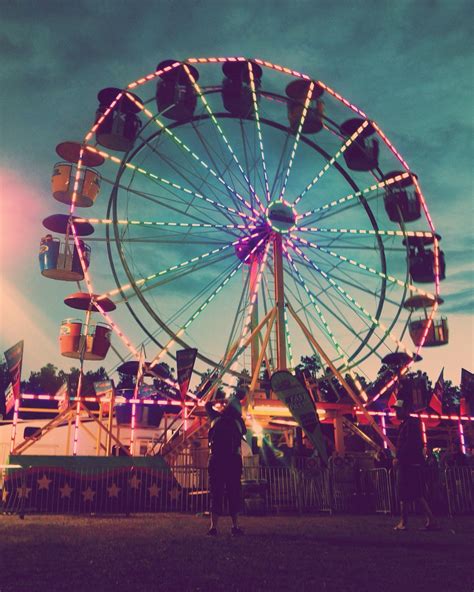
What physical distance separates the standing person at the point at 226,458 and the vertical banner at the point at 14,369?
28.9ft

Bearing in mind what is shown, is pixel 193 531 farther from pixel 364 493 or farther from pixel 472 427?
pixel 472 427

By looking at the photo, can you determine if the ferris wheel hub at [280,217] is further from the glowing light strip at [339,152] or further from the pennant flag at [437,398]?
the pennant flag at [437,398]

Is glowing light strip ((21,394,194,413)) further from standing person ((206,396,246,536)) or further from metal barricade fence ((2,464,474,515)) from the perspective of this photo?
standing person ((206,396,246,536))

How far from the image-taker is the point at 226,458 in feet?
22.4

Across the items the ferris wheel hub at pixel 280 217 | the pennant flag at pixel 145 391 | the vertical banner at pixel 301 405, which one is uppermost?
the ferris wheel hub at pixel 280 217

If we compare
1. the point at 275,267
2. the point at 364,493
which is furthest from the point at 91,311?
the point at 364,493

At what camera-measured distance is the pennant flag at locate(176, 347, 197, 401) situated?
15.8 meters

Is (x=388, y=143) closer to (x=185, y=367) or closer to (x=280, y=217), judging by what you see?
(x=280, y=217)

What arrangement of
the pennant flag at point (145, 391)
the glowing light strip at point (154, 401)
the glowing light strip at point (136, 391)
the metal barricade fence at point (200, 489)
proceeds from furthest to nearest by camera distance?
the pennant flag at point (145, 391) < the glowing light strip at point (154, 401) < the glowing light strip at point (136, 391) < the metal barricade fence at point (200, 489)

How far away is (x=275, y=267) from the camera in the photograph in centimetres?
1738

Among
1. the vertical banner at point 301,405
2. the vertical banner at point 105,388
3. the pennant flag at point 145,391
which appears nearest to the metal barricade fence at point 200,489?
the vertical banner at point 301,405

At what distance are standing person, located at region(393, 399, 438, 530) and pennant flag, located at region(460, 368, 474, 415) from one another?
14814mm

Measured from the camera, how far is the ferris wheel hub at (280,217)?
1728cm

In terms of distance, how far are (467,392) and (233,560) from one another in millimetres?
19534
